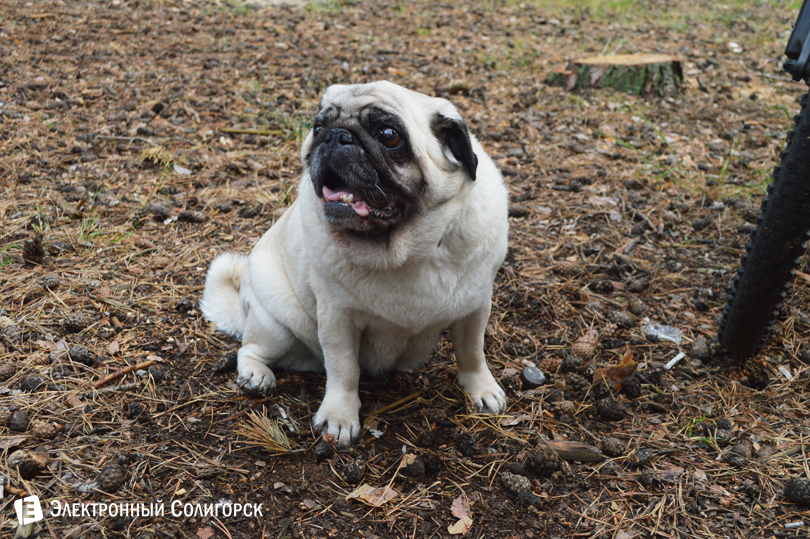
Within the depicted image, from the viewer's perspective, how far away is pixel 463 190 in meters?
2.68

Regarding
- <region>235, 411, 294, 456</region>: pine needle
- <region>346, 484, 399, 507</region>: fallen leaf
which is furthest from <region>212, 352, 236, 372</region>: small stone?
<region>346, 484, 399, 507</region>: fallen leaf

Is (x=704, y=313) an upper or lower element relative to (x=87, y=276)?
upper

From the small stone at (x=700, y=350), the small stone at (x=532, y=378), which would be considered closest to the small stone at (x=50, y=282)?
the small stone at (x=532, y=378)

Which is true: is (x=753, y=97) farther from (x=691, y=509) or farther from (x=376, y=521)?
(x=376, y=521)

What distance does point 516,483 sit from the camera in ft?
8.61

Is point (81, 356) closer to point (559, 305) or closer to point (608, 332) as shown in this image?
point (559, 305)

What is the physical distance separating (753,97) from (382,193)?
6.33 meters

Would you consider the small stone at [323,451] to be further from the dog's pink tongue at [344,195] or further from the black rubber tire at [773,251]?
the black rubber tire at [773,251]

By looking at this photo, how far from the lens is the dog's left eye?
98.8 inches

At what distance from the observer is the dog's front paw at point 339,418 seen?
9.74 ft

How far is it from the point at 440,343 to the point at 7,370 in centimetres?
237

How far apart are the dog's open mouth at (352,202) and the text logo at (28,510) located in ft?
5.43

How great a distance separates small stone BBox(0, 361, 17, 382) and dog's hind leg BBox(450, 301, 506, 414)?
2277 mm

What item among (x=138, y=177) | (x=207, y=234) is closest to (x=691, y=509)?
(x=207, y=234)
